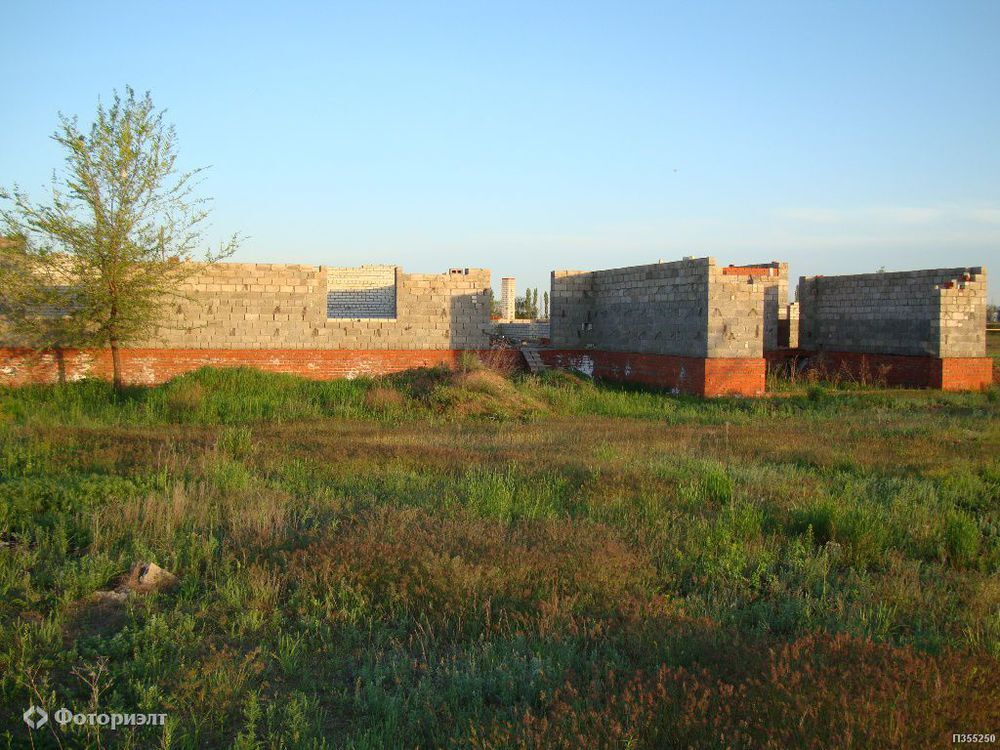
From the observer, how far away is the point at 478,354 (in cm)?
1888

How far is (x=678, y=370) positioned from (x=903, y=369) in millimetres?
6116

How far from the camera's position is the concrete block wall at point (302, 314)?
1759 centimetres

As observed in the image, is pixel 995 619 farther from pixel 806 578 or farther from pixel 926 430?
pixel 926 430

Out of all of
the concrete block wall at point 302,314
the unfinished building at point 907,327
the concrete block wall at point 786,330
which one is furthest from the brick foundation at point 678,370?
the concrete block wall at point 786,330

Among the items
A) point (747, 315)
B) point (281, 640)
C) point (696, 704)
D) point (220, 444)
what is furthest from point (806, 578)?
point (747, 315)

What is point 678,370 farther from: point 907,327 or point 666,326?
point 907,327

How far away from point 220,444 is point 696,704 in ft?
26.4

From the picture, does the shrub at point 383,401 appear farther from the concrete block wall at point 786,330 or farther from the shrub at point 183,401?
the concrete block wall at point 786,330

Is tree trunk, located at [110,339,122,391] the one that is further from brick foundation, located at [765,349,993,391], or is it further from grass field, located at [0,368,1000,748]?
brick foundation, located at [765,349,993,391]

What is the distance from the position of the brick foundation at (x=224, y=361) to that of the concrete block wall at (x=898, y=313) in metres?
8.78

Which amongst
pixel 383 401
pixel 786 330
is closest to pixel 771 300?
pixel 786 330

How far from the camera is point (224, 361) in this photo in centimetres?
1775

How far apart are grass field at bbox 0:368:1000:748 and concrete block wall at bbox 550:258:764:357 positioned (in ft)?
21.7

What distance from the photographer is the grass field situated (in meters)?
3.47
